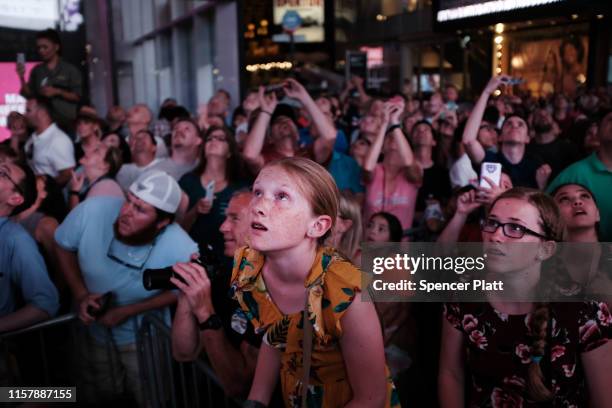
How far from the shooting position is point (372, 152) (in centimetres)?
416

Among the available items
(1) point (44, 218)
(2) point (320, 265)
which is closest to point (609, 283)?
(2) point (320, 265)

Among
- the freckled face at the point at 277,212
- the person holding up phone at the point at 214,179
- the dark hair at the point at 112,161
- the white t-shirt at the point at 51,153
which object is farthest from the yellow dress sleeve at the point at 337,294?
the white t-shirt at the point at 51,153

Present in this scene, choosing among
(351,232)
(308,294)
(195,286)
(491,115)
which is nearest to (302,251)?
(308,294)

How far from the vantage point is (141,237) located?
283 centimetres

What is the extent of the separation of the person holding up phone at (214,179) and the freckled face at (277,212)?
7.38 feet

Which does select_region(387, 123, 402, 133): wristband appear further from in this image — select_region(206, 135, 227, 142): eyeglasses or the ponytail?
the ponytail

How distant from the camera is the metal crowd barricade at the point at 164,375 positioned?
2482 mm

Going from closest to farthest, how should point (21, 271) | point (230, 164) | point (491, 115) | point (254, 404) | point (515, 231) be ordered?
point (254, 404)
point (515, 231)
point (21, 271)
point (230, 164)
point (491, 115)

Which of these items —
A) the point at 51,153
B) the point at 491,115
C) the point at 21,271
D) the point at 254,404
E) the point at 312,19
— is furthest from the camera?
A: the point at 312,19

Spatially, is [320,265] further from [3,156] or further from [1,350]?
[3,156]

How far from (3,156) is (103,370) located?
1.58 m

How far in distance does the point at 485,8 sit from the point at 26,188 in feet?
11.3

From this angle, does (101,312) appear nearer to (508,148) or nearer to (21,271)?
(21,271)

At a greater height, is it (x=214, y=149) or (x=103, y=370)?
(x=214, y=149)
